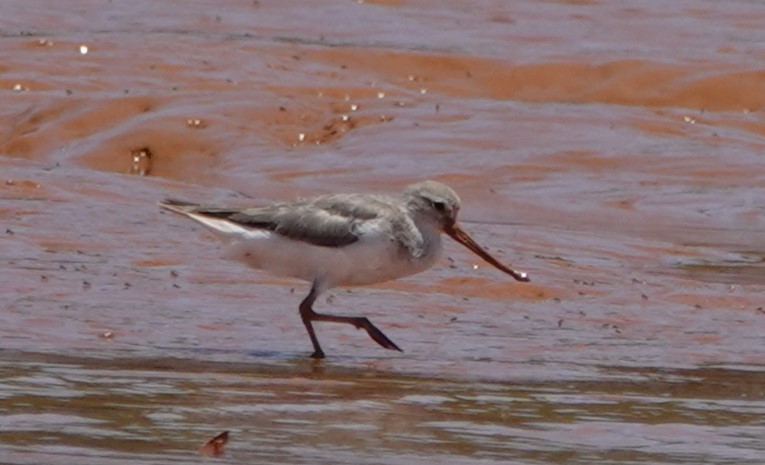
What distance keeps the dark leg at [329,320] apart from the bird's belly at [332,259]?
0.40ft

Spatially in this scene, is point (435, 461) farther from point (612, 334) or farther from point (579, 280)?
point (579, 280)

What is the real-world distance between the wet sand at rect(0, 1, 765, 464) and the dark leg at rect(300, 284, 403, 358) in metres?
0.08

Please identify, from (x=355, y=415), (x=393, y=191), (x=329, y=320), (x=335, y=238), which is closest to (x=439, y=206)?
(x=335, y=238)

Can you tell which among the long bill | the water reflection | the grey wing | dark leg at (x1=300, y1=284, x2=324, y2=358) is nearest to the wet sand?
the water reflection

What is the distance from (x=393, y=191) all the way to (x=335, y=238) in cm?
559

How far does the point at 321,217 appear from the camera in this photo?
8.47m

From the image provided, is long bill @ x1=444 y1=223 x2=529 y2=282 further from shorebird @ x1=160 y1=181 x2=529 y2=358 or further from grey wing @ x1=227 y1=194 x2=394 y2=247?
grey wing @ x1=227 y1=194 x2=394 y2=247

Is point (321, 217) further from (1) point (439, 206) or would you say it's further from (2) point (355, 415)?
(2) point (355, 415)

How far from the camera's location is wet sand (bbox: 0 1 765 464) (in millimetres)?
6438

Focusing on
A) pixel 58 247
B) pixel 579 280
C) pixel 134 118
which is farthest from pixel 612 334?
pixel 134 118

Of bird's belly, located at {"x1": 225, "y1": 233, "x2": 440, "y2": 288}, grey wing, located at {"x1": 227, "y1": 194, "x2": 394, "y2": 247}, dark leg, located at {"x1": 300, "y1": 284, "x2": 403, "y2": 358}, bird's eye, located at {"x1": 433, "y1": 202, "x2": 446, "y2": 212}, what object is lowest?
dark leg, located at {"x1": 300, "y1": 284, "x2": 403, "y2": 358}

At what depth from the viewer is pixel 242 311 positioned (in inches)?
361

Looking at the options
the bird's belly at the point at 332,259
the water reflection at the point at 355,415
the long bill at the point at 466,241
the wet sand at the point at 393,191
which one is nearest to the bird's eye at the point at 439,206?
the long bill at the point at 466,241

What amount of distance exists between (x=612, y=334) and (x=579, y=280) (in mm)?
1555
